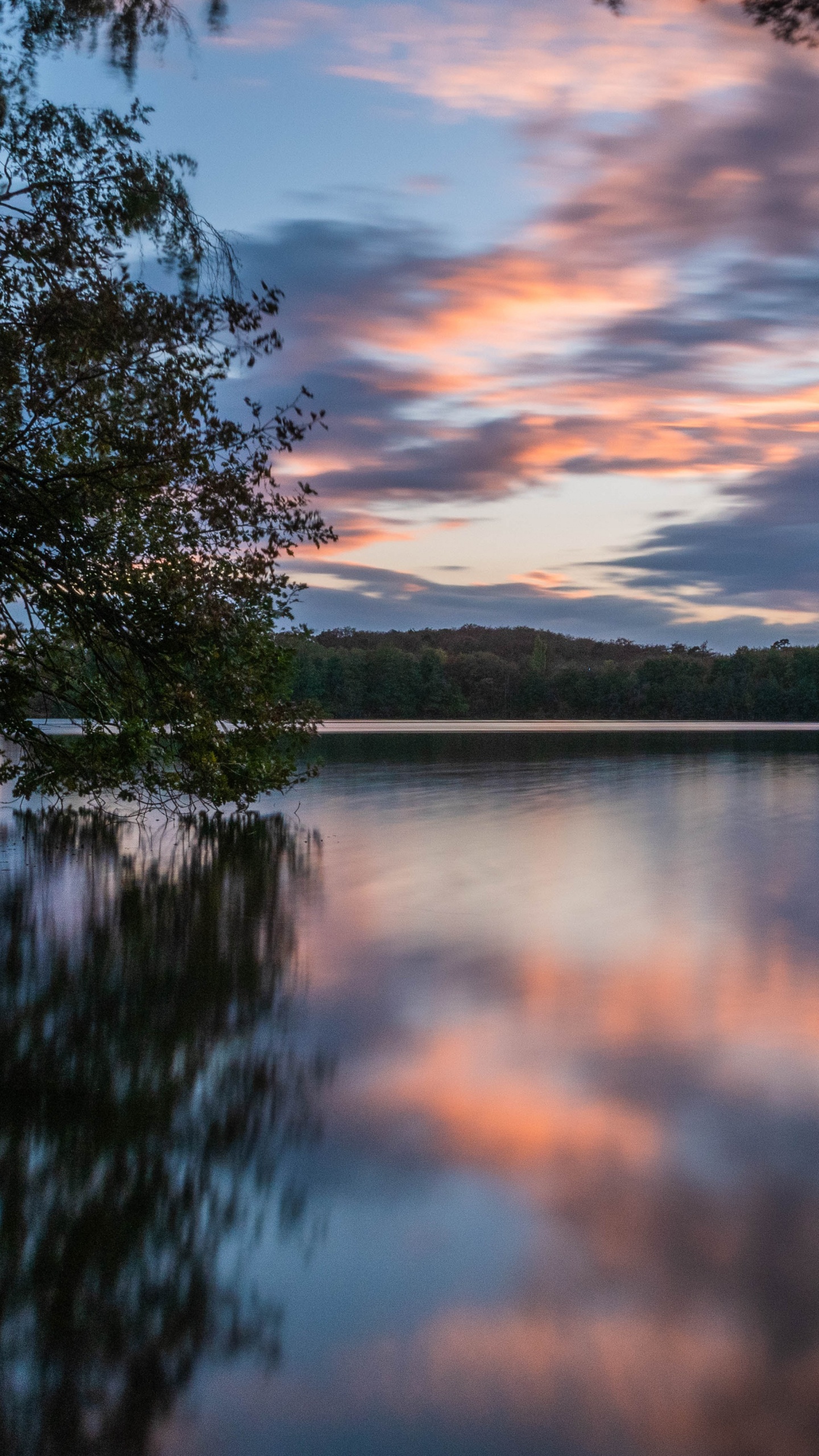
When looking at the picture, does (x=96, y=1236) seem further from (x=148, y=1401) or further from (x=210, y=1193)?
(x=148, y=1401)

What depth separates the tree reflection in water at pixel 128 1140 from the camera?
402 centimetres

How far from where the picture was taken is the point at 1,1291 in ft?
14.7

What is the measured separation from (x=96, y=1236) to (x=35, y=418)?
7760 millimetres

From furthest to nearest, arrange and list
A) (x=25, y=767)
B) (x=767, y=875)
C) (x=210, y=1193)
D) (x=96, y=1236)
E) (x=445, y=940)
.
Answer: (x=767, y=875) < (x=25, y=767) < (x=445, y=940) < (x=210, y=1193) < (x=96, y=1236)

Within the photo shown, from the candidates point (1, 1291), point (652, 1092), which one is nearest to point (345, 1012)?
point (652, 1092)

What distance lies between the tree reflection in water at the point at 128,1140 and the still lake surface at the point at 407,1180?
2 cm

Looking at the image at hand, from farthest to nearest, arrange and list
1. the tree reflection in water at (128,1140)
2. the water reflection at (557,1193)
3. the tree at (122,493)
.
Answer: the tree at (122,493) → the tree reflection in water at (128,1140) → the water reflection at (557,1193)

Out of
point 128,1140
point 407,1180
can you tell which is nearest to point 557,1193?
point 407,1180

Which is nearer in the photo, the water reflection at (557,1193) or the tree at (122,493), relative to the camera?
the water reflection at (557,1193)

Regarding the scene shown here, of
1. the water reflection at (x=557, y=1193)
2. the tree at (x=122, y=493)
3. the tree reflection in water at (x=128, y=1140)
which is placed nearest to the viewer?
the water reflection at (x=557, y=1193)

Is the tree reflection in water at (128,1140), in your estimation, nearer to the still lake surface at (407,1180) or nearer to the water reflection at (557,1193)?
the still lake surface at (407,1180)

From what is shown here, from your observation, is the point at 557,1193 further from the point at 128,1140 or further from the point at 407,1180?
the point at 128,1140

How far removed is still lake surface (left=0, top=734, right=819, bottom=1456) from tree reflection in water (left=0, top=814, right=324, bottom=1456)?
0.07 feet

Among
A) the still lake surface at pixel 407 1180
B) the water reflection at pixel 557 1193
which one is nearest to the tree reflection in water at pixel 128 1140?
the still lake surface at pixel 407 1180
